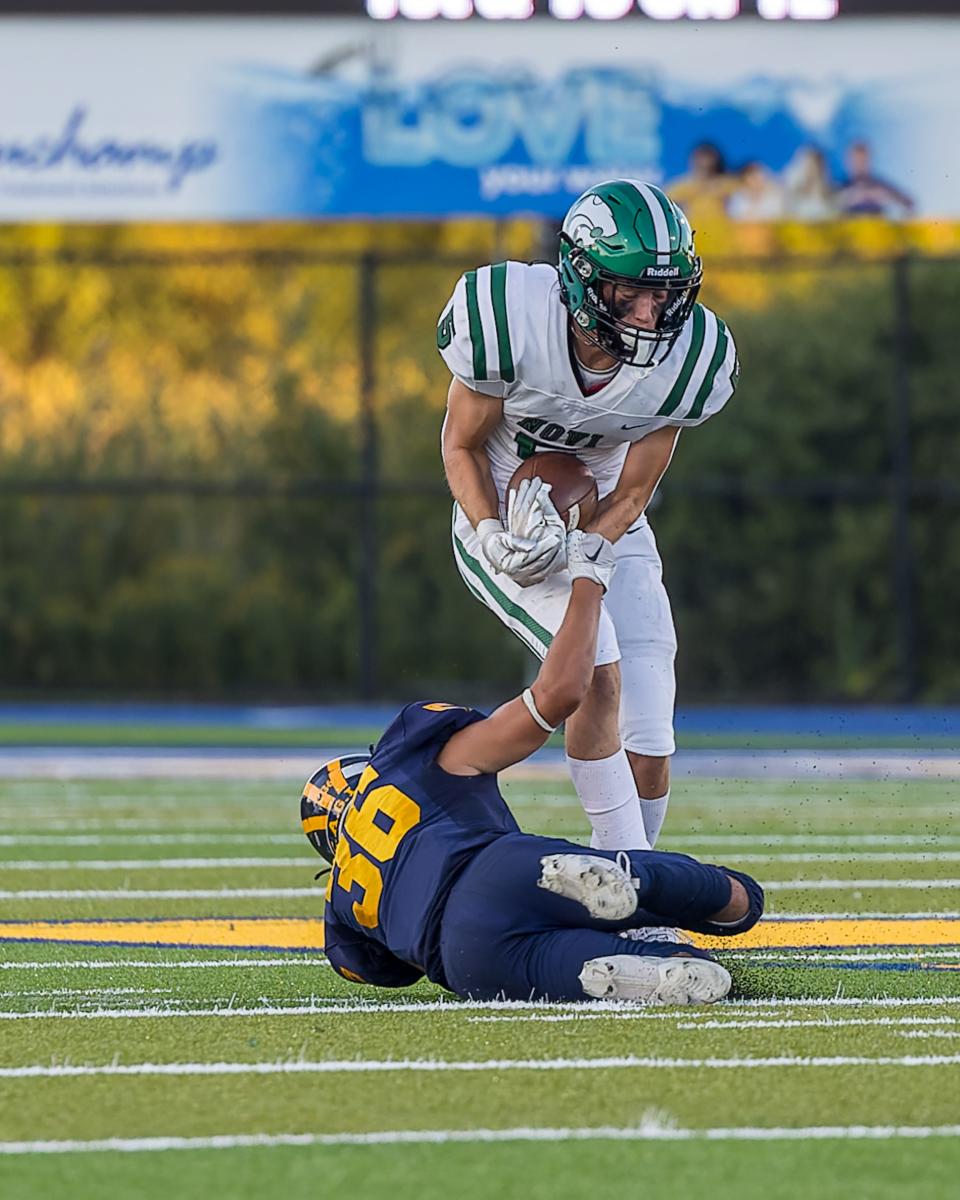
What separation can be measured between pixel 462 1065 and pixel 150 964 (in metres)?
1.45

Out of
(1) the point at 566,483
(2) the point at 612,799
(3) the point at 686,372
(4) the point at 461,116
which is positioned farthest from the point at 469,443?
(4) the point at 461,116

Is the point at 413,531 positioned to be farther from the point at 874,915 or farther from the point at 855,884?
the point at 874,915

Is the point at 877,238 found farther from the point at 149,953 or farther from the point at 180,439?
the point at 149,953

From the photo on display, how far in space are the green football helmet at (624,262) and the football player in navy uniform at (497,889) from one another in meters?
0.70

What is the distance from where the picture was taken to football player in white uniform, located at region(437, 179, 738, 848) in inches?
189

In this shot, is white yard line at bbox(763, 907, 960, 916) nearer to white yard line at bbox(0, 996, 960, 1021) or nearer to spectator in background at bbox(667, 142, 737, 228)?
white yard line at bbox(0, 996, 960, 1021)

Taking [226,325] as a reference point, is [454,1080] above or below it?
below

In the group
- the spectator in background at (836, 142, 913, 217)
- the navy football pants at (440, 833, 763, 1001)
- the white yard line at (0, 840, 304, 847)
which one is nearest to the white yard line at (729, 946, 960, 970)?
the navy football pants at (440, 833, 763, 1001)

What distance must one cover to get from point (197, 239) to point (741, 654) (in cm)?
902

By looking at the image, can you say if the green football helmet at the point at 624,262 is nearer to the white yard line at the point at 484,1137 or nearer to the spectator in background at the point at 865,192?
the white yard line at the point at 484,1137

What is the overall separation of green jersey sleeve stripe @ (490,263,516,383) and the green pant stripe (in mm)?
422

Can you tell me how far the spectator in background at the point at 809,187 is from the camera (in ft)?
47.7

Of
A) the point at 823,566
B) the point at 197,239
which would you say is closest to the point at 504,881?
the point at 823,566

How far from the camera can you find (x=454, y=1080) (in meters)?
3.39
